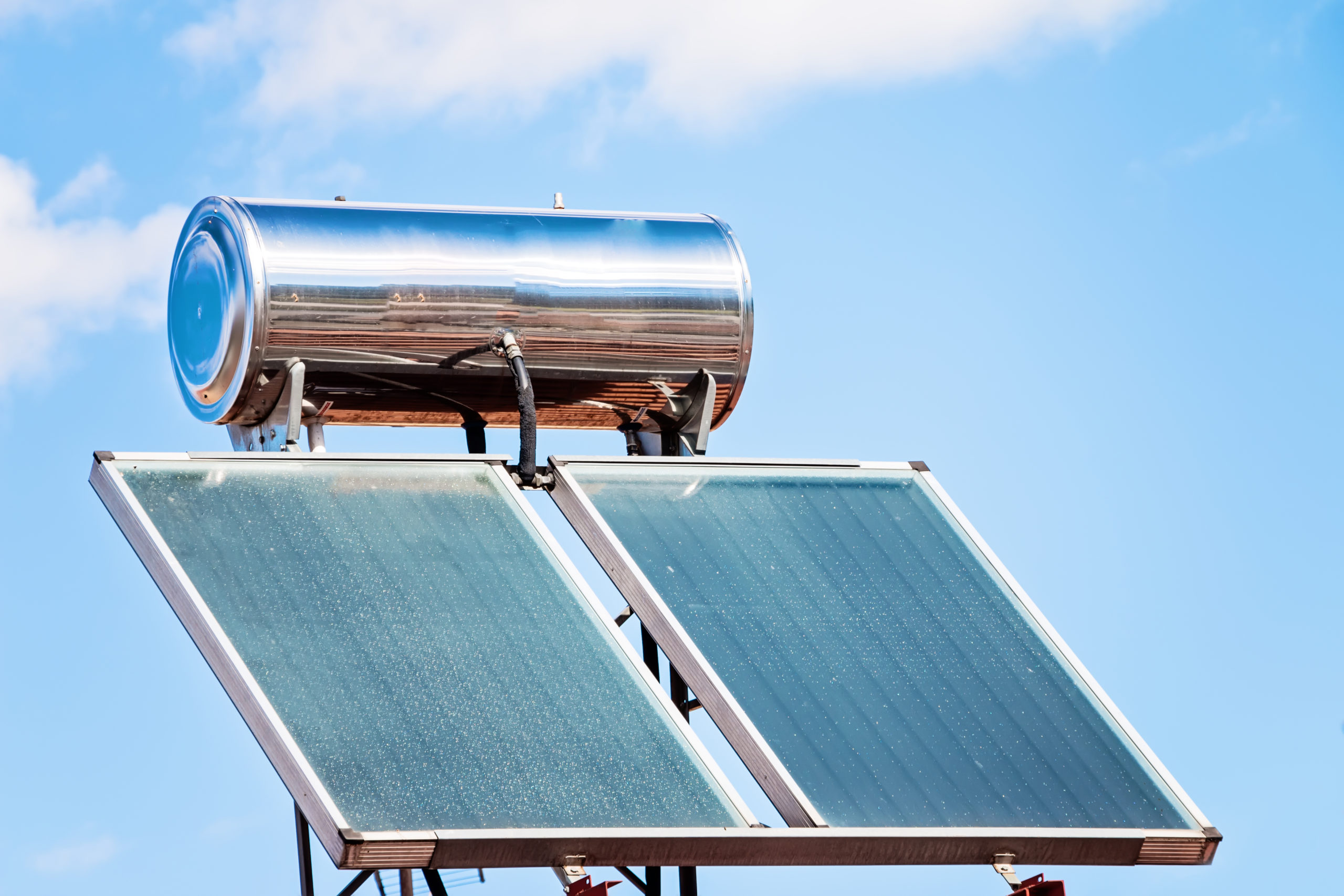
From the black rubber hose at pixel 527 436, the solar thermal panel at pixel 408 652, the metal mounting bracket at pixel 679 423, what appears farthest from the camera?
the metal mounting bracket at pixel 679 423

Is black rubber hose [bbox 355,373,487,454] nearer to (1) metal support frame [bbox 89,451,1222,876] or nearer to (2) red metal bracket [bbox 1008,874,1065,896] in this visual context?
(1) metal support frame [bbox 89,451,1222,876]

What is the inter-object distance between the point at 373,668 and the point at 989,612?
8.55 ft

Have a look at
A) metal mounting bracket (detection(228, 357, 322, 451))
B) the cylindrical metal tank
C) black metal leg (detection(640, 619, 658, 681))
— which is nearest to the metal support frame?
metal mounting bracket (detection(228, 357, 322, 451))

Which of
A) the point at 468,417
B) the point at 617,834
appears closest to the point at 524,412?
the point at 468,417

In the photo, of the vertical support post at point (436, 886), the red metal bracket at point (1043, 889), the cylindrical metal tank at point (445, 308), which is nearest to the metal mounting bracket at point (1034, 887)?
the red metal bracket at point (1043, 889)

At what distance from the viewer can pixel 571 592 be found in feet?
25.1

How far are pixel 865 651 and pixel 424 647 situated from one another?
1.72 meters

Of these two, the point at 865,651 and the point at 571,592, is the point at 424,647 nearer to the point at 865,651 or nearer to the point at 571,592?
the point at 571,592

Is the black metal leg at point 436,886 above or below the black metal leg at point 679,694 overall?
below

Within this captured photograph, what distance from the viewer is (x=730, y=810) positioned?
667cm

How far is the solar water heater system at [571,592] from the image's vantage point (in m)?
6.62

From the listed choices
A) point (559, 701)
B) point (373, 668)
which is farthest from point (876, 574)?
point (373, 668)

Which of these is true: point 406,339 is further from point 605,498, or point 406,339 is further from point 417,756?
point 417,756

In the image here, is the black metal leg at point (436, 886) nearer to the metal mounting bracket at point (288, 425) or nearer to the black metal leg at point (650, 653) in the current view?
the metal mounting bracket at point (288, 425)
